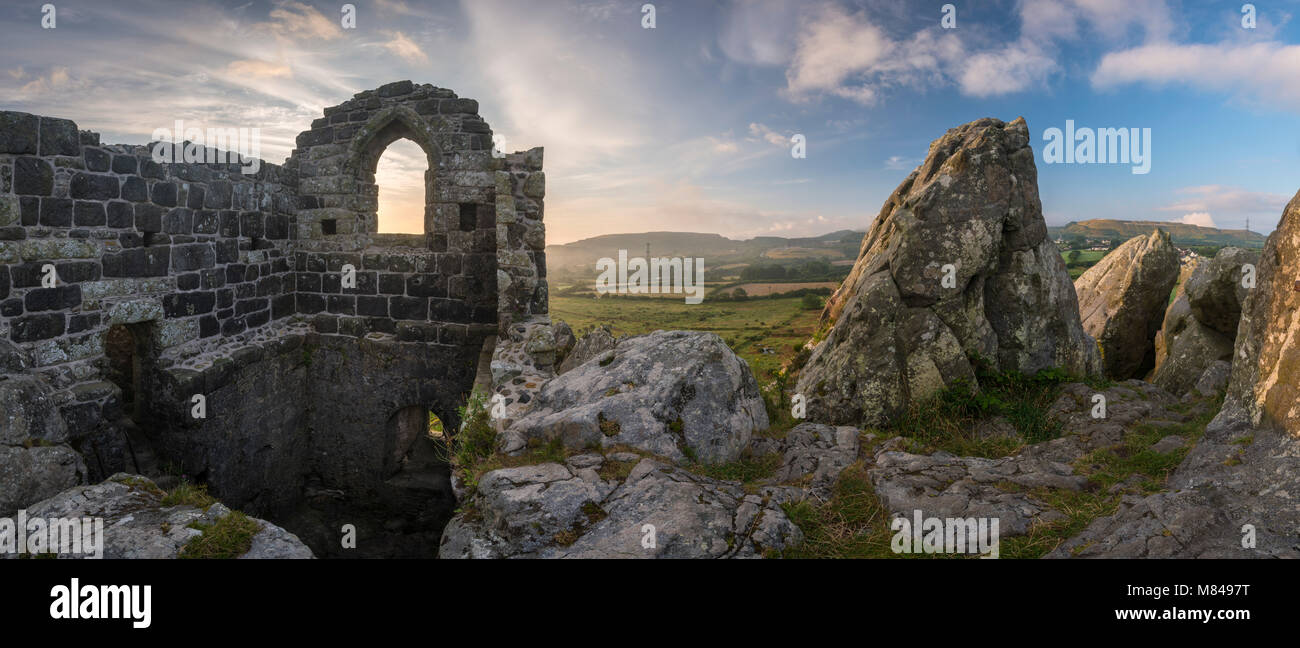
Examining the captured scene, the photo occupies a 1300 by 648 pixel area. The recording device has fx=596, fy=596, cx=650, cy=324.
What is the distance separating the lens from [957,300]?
25.8ft

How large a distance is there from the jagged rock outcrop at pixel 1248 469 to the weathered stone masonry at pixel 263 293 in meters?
7.81

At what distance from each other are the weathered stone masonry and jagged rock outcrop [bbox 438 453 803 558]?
4.64m

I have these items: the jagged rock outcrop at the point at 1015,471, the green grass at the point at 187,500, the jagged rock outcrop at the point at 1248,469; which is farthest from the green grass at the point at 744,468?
the green grass at the point at 187,500

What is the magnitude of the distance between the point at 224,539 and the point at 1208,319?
47.5 feet

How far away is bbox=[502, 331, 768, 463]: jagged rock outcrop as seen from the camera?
5.67 metres

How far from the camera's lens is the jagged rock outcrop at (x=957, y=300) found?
24.8ft

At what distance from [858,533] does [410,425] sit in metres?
8.81

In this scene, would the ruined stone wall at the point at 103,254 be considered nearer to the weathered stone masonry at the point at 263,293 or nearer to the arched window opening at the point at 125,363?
the weathered stone masonry at the point at 263,293

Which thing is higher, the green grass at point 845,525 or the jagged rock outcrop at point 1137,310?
the jagged rock outcrop at point 1137,310

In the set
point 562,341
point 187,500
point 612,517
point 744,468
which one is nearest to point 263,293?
point 562,341

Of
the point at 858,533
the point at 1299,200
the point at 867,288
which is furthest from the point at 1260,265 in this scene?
the point at 858,533

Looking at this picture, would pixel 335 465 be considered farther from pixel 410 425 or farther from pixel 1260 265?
pixel 1260 265

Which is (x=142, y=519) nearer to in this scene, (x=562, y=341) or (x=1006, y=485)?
(x=562, y=341)
